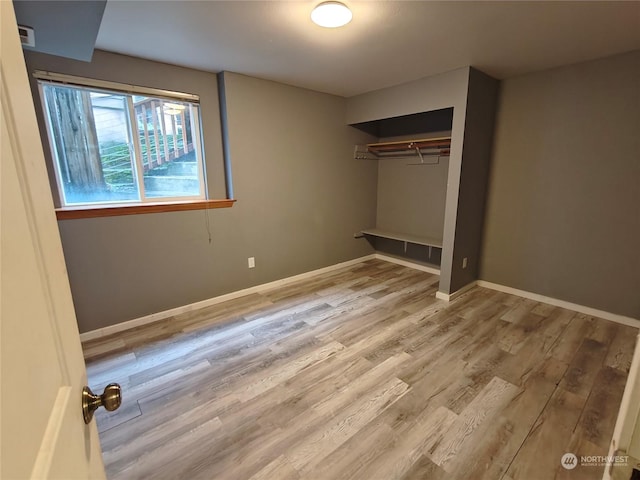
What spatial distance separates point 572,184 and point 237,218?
3.28 meters

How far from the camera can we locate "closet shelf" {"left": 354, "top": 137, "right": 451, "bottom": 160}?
3.65 metres

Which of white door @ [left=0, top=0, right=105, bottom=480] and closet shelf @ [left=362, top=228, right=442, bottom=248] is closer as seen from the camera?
white door @ [left=0, top=0, right=105, bottom=480]

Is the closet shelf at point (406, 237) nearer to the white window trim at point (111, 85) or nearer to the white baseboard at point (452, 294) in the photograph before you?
the white baseboard at point (452, 294)

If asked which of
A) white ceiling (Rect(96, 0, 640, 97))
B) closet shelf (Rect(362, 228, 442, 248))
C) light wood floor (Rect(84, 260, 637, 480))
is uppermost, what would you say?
white ceiling (Rect(96, 0, 640, 97))

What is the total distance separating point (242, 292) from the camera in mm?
3381

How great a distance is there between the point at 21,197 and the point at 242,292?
302cm

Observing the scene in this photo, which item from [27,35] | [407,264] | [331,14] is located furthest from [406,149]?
[27,35]

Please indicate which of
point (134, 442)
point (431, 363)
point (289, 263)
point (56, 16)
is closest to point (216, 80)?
point (56, 16)

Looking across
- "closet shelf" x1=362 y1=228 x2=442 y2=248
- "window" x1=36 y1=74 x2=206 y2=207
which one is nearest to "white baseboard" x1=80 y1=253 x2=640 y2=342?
"closet shelf" x1=362 y1=228 x2=442 y2=248

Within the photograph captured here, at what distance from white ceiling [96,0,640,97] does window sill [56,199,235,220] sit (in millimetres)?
1227

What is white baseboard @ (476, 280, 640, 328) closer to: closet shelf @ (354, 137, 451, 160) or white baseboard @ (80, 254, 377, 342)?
closet shelf @ (354, 137, 451, 160)

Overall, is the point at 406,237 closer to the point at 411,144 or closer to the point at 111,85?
the point at 411,144

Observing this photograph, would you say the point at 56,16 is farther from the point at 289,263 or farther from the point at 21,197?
the point at 289,263

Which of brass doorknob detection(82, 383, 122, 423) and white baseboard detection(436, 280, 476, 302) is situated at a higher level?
brass doorknob detection(82, 383, 122, 423)
